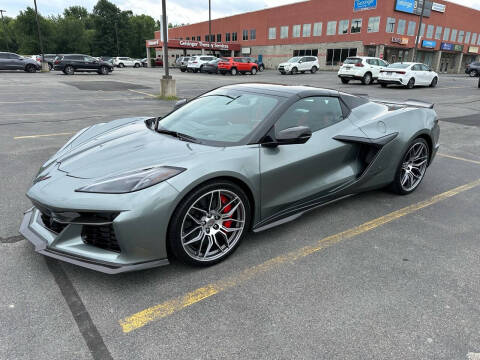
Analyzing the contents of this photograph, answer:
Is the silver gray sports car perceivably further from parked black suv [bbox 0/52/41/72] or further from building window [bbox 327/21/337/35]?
building window [bbox 327/21/337/35]

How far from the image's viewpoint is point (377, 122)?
154 inches

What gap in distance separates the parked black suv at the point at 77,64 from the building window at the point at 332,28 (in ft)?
107

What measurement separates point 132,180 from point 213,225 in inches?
28.9

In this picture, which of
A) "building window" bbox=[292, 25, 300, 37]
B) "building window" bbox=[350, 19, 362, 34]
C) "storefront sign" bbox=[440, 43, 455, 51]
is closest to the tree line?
"building window" bbox=[292, 25, 300, 37]

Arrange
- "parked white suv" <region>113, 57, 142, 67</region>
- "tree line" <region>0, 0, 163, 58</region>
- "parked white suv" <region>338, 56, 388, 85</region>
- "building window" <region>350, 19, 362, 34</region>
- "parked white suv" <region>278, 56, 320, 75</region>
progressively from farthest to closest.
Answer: "tree line" <region>0, 0, 163, 58</region>, "parked white suv" <region>113, 57, 142, 67</region>, "building window" <region>350, 19, 362, 34</region>, "parked white suv" <region>278, 56, 320, 75</region>, "parked white suv" <region>338, 56, 388, 85</region>

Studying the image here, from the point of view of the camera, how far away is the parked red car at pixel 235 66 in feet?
103

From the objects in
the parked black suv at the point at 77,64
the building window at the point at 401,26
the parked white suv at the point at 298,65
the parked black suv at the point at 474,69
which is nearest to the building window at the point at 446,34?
the building window at the point at 401,26

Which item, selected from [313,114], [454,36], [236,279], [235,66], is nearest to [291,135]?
[313,114]

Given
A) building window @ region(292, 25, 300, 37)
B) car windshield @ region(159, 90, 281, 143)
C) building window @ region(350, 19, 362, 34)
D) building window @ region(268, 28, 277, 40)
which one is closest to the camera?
car windshield @ region(159, 90, 281, 143)

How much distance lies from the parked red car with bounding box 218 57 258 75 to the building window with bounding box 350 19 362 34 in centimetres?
1977

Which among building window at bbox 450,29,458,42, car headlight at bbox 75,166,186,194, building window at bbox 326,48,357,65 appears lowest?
car headlight at bbox 75,166,186,194

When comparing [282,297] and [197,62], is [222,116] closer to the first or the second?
[282,297]

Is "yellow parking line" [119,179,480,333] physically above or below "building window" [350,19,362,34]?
below

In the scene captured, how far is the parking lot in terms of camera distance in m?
2.01
